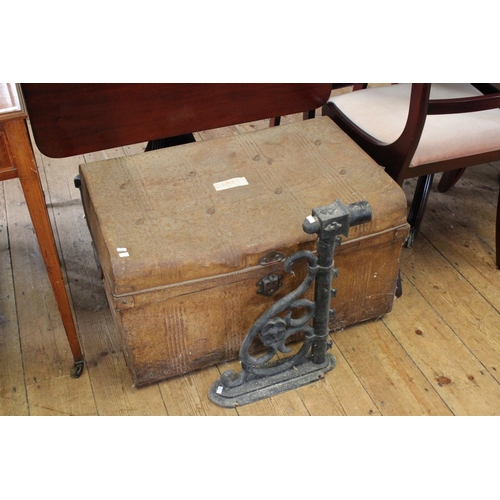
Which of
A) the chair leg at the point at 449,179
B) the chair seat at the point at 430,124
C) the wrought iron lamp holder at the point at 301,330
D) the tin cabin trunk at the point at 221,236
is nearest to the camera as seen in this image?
the wrought iron lamp holder at the point at 301,330

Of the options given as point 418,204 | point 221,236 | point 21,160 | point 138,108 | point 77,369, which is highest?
point 21,160

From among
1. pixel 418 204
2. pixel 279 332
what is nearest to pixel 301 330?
pixel 279 332

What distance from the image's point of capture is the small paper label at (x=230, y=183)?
1.69 meters

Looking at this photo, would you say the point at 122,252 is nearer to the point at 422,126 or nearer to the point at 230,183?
the point at 230,183

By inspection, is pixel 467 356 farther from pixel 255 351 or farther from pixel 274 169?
pixel 274 169

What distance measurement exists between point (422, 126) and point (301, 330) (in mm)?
607

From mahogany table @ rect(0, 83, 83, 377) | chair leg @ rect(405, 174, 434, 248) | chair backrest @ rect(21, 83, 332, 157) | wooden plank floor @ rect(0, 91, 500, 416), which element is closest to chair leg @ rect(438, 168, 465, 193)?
wooden plank floor @ rect(0, 91, 500, 416)

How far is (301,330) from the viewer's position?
5.35 feet

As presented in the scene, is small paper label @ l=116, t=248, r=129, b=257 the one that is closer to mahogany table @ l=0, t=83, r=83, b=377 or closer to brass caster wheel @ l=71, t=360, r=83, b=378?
mahogany table @ l=0, t=83, r=83, b=377

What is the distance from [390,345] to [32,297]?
104cm

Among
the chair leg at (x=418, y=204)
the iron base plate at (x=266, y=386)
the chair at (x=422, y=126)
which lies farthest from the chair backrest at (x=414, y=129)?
the iron base plate at (x=266, y=386)

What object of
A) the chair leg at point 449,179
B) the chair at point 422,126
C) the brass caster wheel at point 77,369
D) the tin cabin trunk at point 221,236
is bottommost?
the brass caster wheel at point 77,369

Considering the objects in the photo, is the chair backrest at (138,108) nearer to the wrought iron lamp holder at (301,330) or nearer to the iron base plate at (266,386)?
the wrought iron lamp holder at (301,330)

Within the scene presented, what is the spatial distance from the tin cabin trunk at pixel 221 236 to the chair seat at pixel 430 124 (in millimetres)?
111
